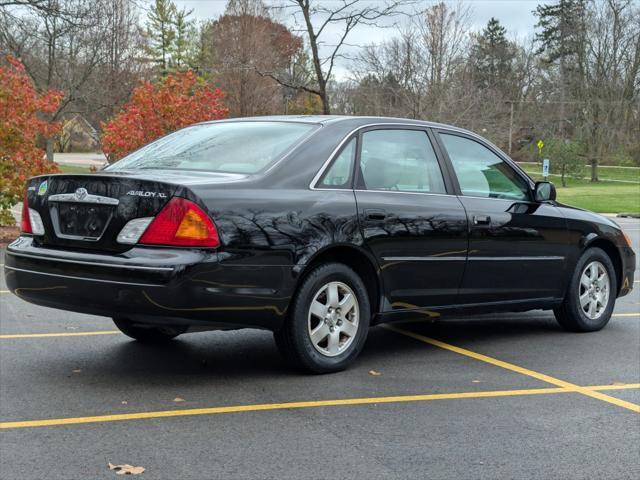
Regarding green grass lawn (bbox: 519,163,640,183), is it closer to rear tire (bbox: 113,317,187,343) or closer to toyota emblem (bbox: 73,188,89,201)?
rear tire (bbox: 113,317,187,343)

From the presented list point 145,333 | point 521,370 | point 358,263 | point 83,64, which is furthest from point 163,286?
point 83,64

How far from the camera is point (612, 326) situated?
8344 millimetres

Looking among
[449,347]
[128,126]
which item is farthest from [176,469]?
[128,126]

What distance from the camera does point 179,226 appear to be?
17.0 feet

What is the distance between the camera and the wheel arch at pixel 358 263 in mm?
5762

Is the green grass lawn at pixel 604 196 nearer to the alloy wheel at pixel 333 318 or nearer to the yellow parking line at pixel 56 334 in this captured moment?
the yellow parking line at pixel 56 334

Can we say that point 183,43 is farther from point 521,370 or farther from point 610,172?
point 521,370

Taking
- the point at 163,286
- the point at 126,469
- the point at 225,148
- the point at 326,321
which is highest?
Answer: the point at 225,148

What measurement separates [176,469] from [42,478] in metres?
0.57

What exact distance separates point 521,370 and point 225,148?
2.55 meters

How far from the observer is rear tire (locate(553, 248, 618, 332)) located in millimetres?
7766

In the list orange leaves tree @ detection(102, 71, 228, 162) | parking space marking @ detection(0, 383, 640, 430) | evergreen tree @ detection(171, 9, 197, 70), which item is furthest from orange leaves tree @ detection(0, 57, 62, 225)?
evergreen tree @ detection(171, 9, 197, 70)

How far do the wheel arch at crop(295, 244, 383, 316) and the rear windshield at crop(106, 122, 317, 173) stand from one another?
68 cm

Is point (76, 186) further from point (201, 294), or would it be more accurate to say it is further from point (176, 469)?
point (176, 469)
